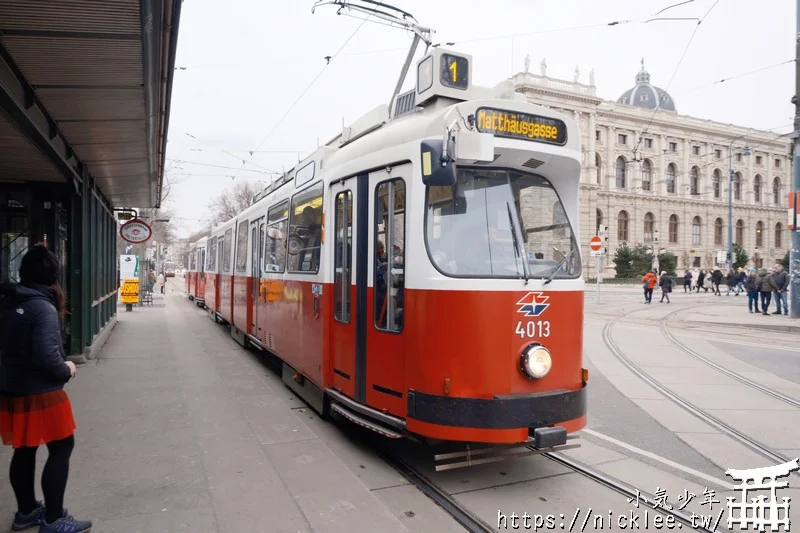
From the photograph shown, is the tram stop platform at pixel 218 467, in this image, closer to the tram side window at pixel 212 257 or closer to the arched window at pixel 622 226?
the tram side window at pixel 212 257

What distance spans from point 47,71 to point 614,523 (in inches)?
251

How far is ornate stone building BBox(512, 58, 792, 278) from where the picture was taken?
200ft

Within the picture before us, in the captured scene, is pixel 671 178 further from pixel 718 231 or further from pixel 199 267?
pixel 199 267

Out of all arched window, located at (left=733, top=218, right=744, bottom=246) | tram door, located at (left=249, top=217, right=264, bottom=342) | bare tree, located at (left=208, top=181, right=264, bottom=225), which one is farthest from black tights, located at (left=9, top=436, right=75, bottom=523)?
arched window, located at (left=733, top=218, right=744, bottom=246)

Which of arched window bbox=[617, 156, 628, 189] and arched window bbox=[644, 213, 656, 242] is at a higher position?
arched window bbox=[617, 156, 628, 189]

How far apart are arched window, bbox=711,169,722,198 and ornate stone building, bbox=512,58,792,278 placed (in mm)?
128

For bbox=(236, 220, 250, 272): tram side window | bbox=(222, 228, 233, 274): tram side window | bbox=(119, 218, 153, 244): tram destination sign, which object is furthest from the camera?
bbox=(119, 218, 153, 244): tram destination sign

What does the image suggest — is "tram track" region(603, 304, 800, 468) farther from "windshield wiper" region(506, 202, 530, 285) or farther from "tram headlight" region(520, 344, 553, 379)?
"windshield wiper" region(506, 202, 530, 285)

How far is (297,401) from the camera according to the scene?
7820mm

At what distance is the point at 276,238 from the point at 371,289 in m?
3.72

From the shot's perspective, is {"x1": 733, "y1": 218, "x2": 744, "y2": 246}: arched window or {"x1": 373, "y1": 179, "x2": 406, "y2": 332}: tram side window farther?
{"x1": 733, "y1": 218, "x2": 744, "y2": 246}: arched window

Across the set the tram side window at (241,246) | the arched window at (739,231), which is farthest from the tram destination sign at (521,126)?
the arched window at (739,231)

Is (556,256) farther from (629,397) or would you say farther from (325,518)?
Answer: (629,397)

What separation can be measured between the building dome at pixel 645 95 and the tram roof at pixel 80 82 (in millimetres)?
76031
